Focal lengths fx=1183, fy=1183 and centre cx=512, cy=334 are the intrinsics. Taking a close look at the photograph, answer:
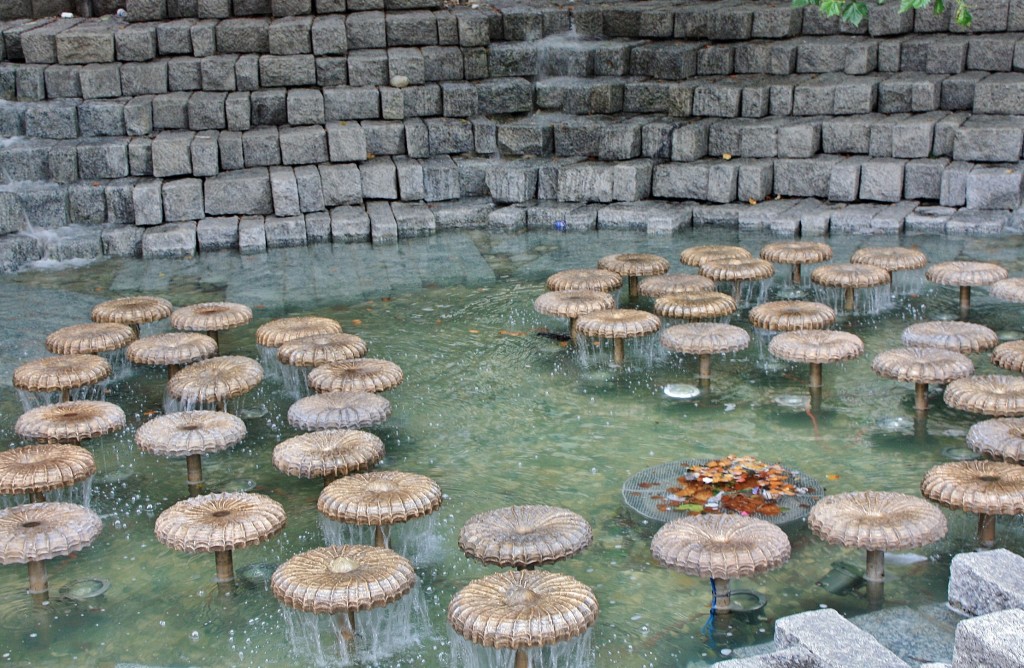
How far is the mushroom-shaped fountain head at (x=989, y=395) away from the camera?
664cm

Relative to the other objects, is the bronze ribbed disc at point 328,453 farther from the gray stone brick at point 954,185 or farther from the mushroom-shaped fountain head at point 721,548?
the gray stone brick at point 954,185

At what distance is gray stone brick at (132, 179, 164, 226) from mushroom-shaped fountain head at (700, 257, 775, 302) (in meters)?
5.91

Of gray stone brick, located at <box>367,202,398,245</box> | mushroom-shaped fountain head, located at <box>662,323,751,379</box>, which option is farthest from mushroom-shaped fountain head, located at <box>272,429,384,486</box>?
gray stone brick, located at <box>367,202,398,245</box>

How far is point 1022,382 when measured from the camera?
6898 millimetres

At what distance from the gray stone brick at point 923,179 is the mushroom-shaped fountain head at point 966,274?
3.18 metres

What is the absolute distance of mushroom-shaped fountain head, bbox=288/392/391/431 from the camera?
6996 mm

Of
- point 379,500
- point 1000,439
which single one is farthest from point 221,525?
point 1000,439

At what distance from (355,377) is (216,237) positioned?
512 centimetres

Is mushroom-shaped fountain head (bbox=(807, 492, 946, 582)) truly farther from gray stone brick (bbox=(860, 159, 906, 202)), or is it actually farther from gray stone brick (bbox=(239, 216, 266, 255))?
gray stone brick (bbox=(239, 216, 266, 255))

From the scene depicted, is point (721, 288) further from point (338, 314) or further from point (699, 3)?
point (699, 3)

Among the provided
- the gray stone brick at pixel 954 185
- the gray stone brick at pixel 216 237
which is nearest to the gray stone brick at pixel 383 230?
the gray stone brick at pixel 216 237

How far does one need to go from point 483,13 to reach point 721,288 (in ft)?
17.8

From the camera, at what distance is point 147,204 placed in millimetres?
12219

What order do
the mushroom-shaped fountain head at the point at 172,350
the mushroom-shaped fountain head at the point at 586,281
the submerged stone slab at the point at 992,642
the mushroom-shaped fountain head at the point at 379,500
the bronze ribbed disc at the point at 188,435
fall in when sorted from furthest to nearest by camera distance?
1. the mushroom-shaped fountain head at the point at 586,281
2. the mushroom-shaped fountain head at the point at 172,350
3. the bronze ribbed disc at the point at 188,435
4. the mushroom-shaped fountain head at the point at 379,500
5. the submerged stone slab at the point at 992,642
